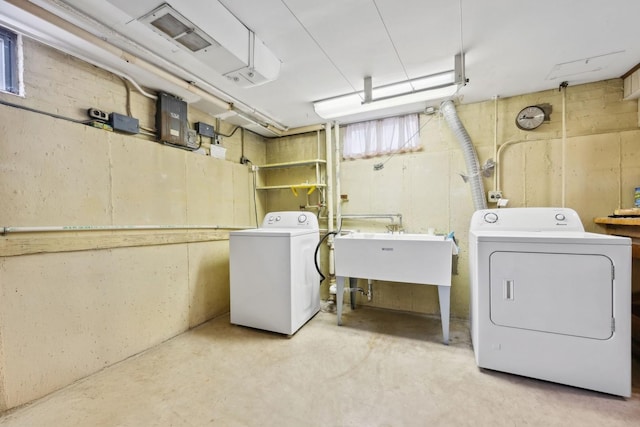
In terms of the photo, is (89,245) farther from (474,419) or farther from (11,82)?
(474,419)

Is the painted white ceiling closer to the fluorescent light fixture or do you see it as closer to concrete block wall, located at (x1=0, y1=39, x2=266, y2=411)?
the fluorescent light fixture

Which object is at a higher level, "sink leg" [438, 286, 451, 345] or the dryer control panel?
the dryer control panel

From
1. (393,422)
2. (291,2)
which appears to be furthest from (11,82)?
(393,422)

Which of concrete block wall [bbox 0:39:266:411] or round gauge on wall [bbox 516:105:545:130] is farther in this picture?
round gauge on wall [bbox 516:105:545:130]

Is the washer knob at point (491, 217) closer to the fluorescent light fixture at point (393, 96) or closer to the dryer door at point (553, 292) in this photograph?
the dryer door at point (553, 292)

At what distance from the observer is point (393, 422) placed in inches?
53.6

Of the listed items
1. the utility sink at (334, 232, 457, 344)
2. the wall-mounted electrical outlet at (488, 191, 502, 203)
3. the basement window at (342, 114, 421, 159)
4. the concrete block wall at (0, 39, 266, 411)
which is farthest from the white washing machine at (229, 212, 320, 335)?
the wall-mounted electrical outlet at (488, 191, 502, 203)

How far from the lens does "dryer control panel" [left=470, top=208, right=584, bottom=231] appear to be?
210 centimetres

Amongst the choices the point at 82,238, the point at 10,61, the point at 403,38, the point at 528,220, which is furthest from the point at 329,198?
the point at 10,61

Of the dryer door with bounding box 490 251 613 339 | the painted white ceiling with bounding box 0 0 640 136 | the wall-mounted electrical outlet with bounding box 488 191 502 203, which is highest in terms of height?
the painted white ceiling with bounding box 0 0 640 136

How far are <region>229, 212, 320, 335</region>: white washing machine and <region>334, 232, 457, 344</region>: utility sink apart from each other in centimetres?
36

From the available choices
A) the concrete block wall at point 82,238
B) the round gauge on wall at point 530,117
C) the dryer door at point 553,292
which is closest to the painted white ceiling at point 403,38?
the round gauge on wall at point 530,117

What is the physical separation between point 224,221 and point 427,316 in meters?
2.61

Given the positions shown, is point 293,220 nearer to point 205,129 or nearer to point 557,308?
point 205,129
